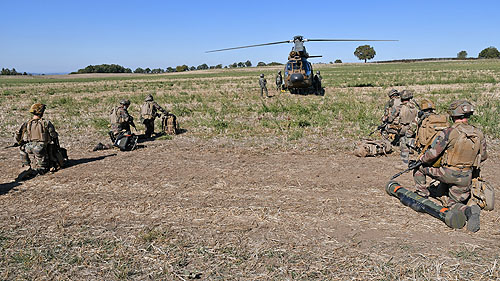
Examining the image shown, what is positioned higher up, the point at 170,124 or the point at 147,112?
the point at 147,112

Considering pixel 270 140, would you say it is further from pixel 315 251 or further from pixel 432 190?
pixel 315 251

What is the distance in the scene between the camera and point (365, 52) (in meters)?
141

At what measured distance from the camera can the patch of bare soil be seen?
181 inches

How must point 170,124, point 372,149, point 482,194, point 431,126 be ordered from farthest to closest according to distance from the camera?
point 170,124 < point 372,149 < point 431,126 < point 482,194

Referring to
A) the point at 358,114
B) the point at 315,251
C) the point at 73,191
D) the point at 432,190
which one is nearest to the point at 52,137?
the point at 73,191

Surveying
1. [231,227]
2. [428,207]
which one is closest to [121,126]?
[231,227]

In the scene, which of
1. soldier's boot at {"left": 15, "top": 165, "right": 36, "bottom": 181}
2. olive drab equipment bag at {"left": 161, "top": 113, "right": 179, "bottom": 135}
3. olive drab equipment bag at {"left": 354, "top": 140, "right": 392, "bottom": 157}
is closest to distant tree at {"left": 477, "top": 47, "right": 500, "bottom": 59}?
olive drab equipment bag at {"left": 354, "top": 140, "right": 392, "bottom": 157}

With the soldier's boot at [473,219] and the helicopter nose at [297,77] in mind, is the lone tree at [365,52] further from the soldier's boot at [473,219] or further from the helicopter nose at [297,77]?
the soldier's boot at [473,219]

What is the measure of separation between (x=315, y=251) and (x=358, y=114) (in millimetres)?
11490

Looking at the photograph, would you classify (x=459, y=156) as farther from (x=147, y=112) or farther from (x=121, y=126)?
(x=147, y=112)

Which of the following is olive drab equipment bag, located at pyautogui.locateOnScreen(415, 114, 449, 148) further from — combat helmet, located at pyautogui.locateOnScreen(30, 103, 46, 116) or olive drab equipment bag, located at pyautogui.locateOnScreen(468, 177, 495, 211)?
combat helmet, located at pyautogui.locateOnScreen(30, 103, 46, 116)

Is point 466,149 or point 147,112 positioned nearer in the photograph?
point 466,149

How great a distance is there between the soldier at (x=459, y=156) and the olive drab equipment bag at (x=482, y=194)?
0.26 metres

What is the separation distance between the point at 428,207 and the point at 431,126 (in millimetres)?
1847
